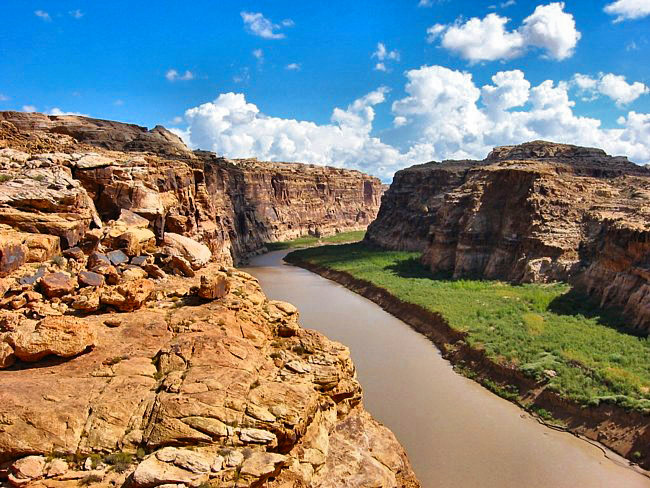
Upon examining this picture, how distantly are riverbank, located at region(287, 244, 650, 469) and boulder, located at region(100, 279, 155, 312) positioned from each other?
1867 cm

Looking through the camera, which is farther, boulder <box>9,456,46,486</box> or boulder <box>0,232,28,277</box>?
boulder <box>0,232,28,277</box>

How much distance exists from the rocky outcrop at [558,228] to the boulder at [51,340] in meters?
30.1

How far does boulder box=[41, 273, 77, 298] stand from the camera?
36.7ft

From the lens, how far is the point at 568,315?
32812 mm

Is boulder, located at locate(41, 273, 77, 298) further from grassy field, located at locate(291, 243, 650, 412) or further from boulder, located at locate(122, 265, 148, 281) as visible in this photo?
grassy field, located at locate(291, 243, 650, 412)

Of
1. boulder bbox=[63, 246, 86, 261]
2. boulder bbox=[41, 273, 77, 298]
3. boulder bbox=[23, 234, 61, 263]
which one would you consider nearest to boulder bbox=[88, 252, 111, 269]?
boulder bbox=[63, 246, 86, 261]

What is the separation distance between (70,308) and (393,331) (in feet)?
90.8

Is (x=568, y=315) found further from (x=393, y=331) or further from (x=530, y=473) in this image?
(x=530, y=473)

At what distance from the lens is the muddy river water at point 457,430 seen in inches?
675

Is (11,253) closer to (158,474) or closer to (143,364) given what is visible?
(143,364)

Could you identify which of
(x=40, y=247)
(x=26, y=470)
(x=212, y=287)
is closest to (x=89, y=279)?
(x=40, y=247)

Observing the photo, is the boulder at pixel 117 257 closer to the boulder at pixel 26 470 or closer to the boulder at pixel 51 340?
the boulder at pixel 51 340

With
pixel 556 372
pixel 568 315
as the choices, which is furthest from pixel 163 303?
pixel 568 315

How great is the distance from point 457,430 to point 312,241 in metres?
81.8
